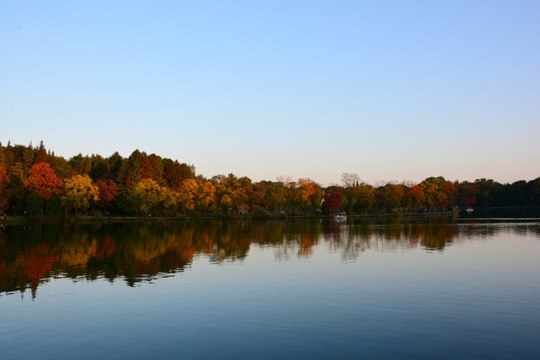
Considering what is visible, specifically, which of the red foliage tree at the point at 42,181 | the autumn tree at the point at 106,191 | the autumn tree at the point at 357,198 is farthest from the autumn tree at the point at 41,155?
the autumn tree at the point at 357,198

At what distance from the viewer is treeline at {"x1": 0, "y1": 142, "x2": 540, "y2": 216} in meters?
101

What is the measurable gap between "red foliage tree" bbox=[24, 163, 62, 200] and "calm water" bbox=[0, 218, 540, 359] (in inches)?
2549

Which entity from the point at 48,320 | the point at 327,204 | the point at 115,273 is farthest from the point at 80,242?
the point at 327,204

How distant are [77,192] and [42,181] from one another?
8.11 metres

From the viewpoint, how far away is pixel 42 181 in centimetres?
9981

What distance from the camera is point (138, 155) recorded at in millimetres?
124250

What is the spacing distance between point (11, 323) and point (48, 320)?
1391 mm

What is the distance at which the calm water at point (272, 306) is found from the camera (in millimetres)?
15055

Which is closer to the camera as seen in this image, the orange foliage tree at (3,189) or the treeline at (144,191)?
the orange foliage tree at (3,189)

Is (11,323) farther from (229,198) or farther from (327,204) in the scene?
(327,204)

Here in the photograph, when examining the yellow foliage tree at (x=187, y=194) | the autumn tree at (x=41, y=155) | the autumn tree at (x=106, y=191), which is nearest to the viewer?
the autumn tree at (x=41, y=155)

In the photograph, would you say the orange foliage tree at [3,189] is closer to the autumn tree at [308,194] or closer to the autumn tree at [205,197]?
the autumn tree at [205,197]

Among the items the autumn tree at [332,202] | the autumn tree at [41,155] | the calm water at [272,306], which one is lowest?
the calm water at [272,306]

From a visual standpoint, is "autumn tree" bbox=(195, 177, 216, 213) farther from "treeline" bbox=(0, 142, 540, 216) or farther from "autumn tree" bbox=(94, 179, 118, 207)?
"autumn tree" bbox=(94, 179, 118, 207)
